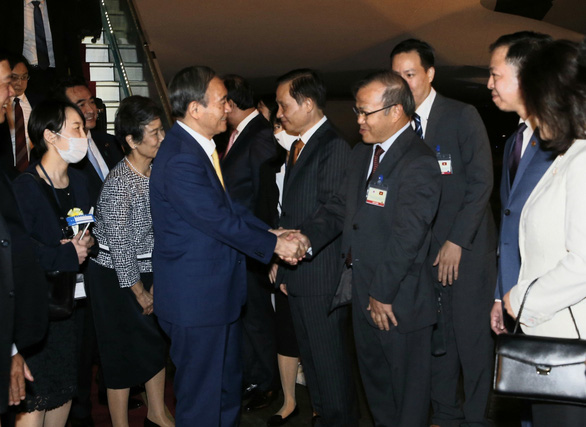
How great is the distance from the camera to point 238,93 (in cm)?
383

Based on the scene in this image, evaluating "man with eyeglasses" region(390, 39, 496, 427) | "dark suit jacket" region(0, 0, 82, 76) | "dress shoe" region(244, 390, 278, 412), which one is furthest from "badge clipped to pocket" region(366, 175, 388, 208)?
"dark suit jacket" region(0, 0, 82, 76)

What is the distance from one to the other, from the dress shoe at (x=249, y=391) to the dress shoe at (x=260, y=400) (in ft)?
0.09

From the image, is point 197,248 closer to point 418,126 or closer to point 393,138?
point 393,138

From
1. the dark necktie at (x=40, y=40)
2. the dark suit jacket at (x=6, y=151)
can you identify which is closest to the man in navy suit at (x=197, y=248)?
the dark suit jacket at (x=6, y=151)

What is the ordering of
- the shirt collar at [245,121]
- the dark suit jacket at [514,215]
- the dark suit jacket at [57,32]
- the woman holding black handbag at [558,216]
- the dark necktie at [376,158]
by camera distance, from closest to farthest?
the woman holding black handbag at [558,216], the dark suit jacket at [514,215], the dark necktie at [376,158], the shirt collar at [245,121], the dark suit jacket at [57,32]

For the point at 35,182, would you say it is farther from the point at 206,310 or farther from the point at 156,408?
the point at 156,408

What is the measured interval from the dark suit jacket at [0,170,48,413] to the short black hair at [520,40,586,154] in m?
1.69

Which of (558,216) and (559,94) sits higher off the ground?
(559,94)

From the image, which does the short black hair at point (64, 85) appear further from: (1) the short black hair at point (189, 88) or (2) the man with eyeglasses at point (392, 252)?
(2) the man with eyeglasses at point (392, 252)

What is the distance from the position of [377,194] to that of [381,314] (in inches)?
20.2

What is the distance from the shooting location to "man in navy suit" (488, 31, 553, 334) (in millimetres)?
2381

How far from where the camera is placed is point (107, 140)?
4180mm

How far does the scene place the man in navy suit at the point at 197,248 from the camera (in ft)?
8.36

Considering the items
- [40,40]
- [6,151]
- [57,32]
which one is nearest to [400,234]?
[6,151]
